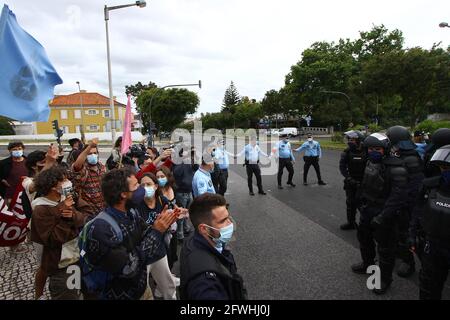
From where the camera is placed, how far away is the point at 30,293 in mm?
→ 3719

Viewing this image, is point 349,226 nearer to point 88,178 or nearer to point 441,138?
point 441,138

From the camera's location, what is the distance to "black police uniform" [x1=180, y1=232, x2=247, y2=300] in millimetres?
1618

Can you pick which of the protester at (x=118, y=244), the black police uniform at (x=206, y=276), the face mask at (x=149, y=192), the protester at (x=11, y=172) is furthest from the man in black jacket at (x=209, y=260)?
the protester at (x=11, y=172)

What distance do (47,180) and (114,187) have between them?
90 cm

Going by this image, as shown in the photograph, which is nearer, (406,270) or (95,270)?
(95,270)

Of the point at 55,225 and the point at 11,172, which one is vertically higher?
the point at 11,172

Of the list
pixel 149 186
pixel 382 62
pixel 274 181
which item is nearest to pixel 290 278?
pixel 149 186

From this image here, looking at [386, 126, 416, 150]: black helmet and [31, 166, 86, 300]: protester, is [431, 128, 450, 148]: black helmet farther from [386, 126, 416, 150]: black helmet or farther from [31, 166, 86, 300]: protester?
[31, 166, 86, 300]: protester

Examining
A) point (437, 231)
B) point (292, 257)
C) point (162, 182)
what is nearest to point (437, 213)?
point (437, 231)

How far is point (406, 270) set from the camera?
3900 millimetres

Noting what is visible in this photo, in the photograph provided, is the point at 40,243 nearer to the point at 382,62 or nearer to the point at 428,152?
the point at 428,152

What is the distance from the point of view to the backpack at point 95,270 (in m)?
2.18

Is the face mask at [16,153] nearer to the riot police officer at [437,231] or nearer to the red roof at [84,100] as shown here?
the riot police officer at [437,231]

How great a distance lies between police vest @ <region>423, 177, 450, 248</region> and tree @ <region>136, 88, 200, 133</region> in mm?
46771
